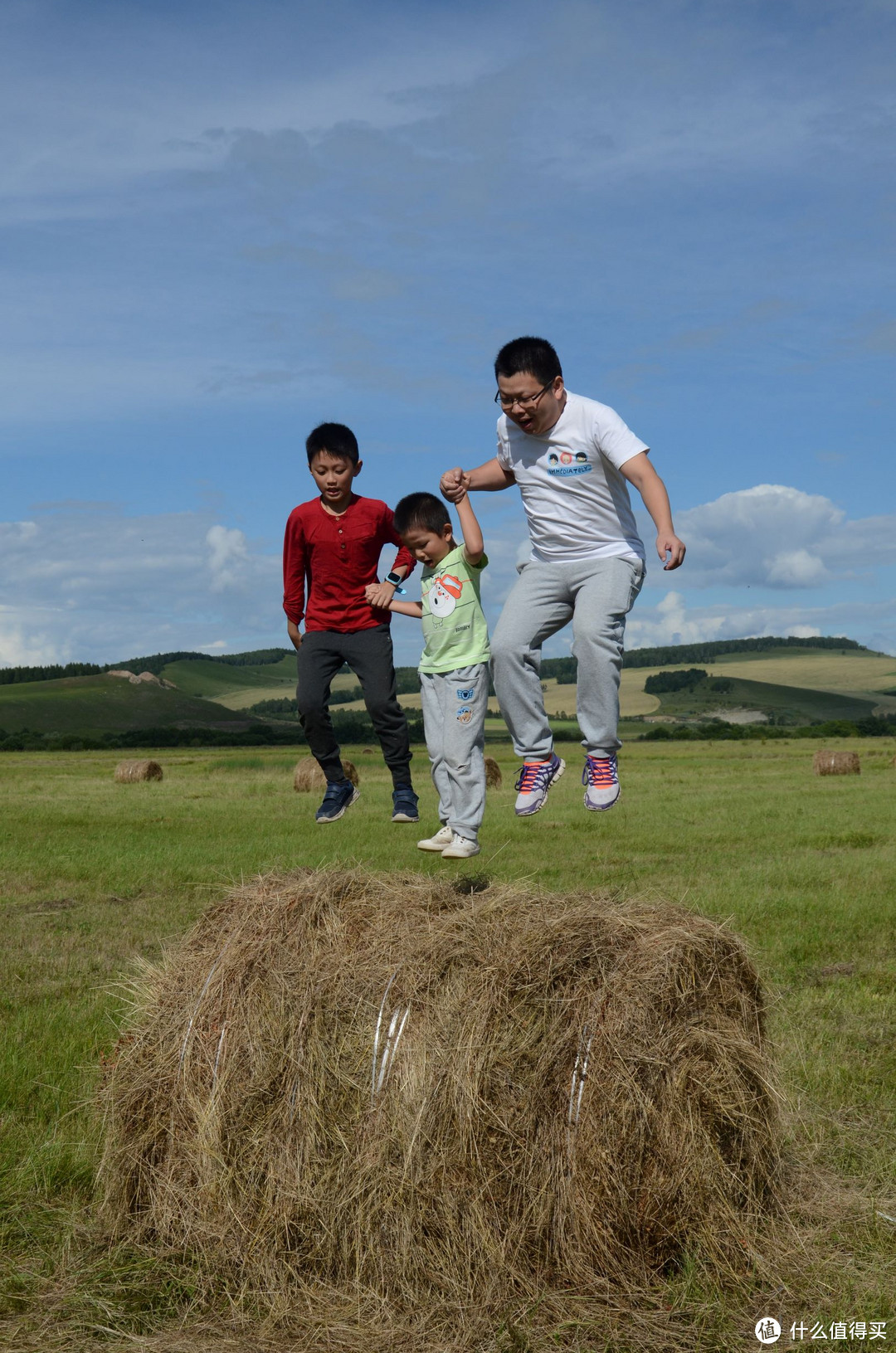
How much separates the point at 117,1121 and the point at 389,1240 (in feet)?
6.32

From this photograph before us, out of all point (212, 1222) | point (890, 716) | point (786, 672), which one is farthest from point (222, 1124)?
point (786, 672)

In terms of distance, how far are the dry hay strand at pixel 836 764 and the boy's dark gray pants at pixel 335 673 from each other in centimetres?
4300

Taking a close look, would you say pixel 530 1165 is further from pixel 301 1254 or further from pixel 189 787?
pixel 189 787

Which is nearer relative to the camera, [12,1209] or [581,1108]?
[581,1108]

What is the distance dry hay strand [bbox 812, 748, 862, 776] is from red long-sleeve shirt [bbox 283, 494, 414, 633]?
142 ft

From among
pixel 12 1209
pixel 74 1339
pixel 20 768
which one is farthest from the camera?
pixel 20 768

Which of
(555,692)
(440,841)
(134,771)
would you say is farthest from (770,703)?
(440,841)

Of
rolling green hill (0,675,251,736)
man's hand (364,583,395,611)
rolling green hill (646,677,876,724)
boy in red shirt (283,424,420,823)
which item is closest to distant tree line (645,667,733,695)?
rolling green hill (646,677,876,724)

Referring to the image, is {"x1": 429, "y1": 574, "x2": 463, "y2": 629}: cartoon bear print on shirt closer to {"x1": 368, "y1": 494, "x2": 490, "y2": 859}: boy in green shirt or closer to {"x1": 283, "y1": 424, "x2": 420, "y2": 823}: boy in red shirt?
{"x1": 368, "y1": 494, "x2": 490, "y2": 859}: boy in green shirt

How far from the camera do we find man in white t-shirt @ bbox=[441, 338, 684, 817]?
6.66 meters

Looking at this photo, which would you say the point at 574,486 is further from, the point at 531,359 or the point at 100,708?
the point at 100,708

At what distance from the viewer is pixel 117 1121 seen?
684 cm

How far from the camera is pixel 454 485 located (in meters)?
6.90

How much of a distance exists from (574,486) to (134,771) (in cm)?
4083
